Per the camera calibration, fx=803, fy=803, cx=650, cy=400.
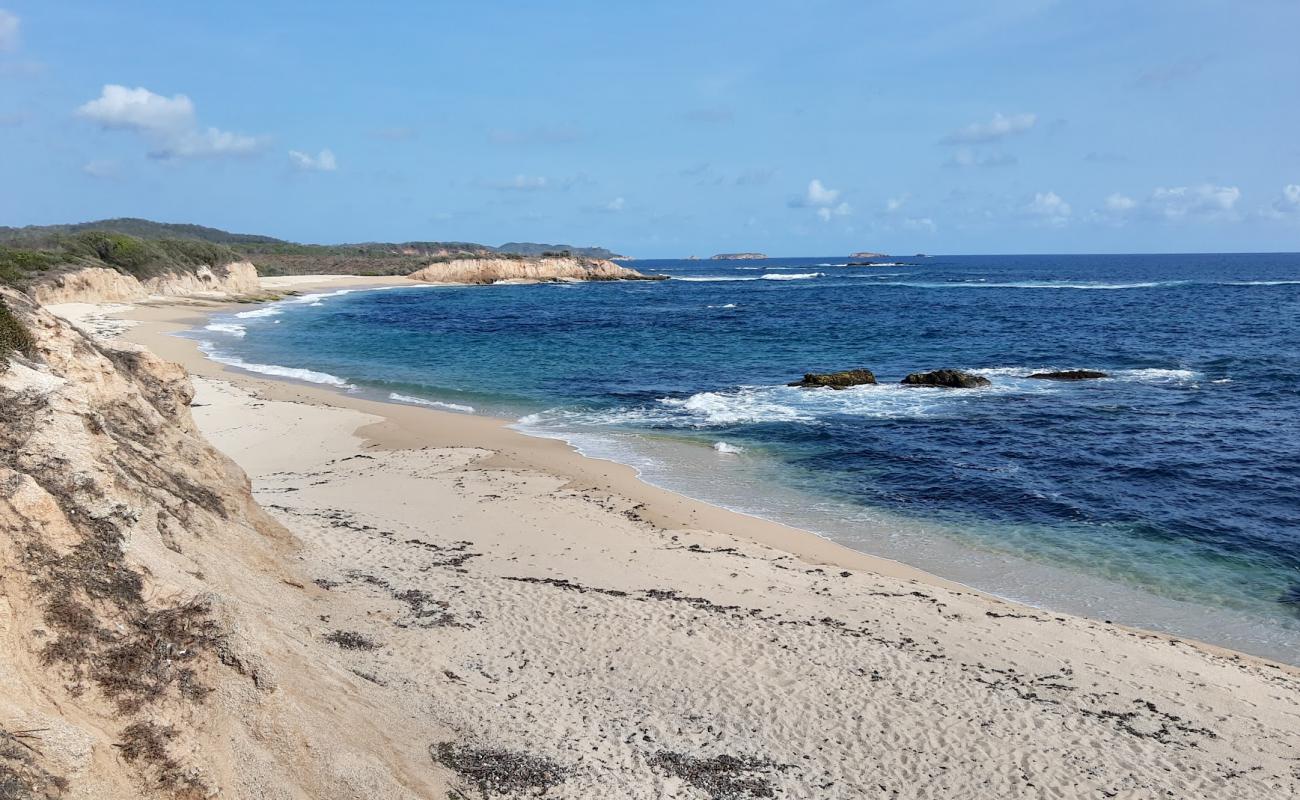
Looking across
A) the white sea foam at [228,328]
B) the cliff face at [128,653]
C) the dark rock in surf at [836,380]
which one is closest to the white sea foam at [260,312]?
the white sea foam at [228,328]

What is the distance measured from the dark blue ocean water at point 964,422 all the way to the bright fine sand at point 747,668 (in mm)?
2145

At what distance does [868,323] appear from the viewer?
172 feet

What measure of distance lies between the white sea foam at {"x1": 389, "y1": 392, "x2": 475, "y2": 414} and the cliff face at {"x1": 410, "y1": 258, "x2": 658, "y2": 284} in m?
81.7

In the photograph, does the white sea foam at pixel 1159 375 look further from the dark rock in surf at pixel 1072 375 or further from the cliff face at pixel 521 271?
the cliff face at pixel 521 271

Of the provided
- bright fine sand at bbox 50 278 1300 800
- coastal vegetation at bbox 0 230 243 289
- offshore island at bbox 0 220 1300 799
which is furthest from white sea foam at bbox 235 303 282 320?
bright fine sand at bbox 50 278 1300 800

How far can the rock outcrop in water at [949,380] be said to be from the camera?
90.6 ft

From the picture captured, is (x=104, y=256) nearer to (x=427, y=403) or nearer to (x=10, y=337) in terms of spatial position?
(x=427, y=403)

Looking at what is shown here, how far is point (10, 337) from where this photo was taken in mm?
8133

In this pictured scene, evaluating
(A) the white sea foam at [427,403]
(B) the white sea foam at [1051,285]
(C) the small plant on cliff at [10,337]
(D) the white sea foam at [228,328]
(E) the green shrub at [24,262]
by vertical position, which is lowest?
(A) the white sea foam at [427,403]

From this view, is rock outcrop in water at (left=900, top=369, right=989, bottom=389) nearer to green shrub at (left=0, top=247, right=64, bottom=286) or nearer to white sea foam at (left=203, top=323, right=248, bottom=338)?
white sea foam at (left=203, top=323, right=248, bottom=338)

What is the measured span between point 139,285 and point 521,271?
6019 cm

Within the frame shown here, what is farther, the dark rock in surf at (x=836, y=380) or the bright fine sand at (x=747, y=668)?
the dark rock in surf at (x=836, y=380)

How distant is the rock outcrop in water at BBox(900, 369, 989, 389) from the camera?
90.6ft

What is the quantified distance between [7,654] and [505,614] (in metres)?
5.34
